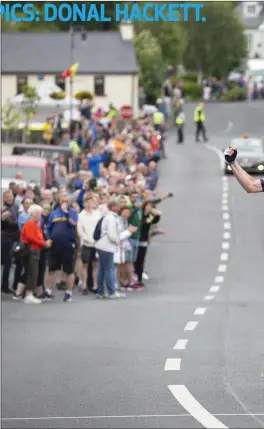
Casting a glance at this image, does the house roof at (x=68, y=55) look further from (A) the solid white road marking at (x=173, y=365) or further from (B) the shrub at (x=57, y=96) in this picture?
(A) the solid white road marking at (x=173, y=365)

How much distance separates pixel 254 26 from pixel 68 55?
88399mm

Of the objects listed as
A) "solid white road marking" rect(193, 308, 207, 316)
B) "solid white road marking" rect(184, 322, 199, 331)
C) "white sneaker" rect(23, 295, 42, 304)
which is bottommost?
"white sneaker" rect(23, 295, 42, 304)

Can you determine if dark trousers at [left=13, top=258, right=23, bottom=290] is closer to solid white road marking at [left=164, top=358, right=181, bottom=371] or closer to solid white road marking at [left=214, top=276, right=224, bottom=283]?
solid white road marking at [left=214, top=276, right=224, bottom=283]

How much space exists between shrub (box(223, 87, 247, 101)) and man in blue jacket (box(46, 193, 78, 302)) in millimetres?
76780

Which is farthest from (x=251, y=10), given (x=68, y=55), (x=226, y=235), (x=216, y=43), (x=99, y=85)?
(x=226, y=235)

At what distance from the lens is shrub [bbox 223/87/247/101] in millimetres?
100312

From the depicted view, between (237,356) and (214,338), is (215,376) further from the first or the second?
(214,338)

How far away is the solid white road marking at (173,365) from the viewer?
15.3 metres

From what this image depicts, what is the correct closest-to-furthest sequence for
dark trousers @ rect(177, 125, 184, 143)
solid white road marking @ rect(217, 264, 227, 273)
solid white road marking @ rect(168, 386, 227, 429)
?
solid white road marking @ rect(168, 386, 227, 429) → solid white road marking @ rect(217, 264, 227, 273) → dark trousers @ rect(177, 125, 184, 143)

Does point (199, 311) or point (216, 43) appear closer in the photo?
point (199, 311)

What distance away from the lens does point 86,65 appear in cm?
8344

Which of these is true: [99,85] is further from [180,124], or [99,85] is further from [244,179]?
[244,179]

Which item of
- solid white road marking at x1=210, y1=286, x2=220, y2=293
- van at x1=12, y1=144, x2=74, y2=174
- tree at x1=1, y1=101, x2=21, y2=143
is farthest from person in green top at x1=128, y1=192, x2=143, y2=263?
tree at x1=1, y1=101, x2=21, y2=143

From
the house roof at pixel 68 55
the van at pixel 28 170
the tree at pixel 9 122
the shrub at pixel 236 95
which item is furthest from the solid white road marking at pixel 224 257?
the shrub at pixel 236 95
